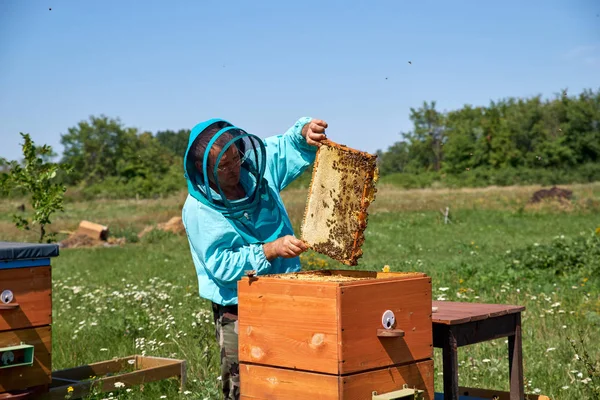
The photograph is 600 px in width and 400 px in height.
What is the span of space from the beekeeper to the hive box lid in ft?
4.22

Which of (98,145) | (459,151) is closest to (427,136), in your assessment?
(459,151)

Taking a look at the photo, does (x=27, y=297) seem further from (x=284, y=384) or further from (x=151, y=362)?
(x=284, y=384)

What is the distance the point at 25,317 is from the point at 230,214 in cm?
180

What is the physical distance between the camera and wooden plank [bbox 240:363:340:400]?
3.02m

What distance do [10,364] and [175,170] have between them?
54.7m

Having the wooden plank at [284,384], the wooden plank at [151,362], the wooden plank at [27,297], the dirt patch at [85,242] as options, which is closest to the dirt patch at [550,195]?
the dirt patch at [85,242]

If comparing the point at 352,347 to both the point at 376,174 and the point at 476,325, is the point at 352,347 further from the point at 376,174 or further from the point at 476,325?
the point at 476,325

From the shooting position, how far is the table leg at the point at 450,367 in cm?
367

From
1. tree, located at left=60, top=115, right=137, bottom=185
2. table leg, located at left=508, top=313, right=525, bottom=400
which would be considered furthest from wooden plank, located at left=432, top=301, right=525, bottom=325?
tree, located at left=60, top=115, right=137, bottom=185

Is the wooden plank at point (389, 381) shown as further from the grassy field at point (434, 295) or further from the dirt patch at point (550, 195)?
the dirt patch at point (550, 195)

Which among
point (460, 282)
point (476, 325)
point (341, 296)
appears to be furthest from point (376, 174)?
point (460, 282)

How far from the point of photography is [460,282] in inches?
362

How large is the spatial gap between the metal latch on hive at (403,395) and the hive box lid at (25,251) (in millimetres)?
2640

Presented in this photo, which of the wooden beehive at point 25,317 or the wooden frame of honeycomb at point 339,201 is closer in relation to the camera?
the wooden frame of honeycomb at point 339,201
